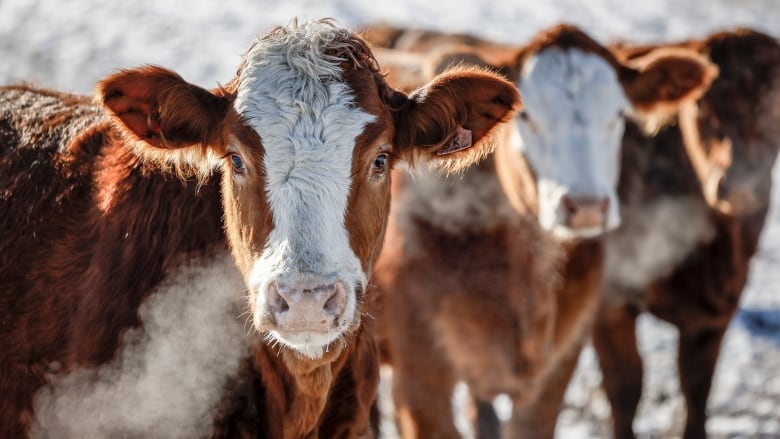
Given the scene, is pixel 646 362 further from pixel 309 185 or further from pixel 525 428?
pixel 309 185

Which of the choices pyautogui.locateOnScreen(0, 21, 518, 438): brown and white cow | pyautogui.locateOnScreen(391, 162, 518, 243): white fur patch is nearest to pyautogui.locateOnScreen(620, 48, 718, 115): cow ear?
pyautogui.locateOnScreen(391, 162, 518, 243): white fur patch

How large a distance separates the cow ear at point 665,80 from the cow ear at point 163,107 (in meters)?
2.75

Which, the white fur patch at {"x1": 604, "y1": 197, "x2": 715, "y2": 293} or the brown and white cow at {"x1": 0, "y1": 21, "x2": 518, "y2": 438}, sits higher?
the brown and white cow at {"x1": 0, "y1": 21, "x2": 518, "y2": 438}

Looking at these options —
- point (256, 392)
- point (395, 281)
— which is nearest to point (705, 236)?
point (395, 281)

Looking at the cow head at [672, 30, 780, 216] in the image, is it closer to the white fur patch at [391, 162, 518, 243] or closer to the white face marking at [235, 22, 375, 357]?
the white fur patch at [391, 162, 518, 243]

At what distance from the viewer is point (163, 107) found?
11.6ft

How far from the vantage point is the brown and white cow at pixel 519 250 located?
5.24m

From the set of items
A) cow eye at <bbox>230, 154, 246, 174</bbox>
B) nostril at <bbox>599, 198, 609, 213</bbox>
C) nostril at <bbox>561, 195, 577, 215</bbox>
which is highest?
cow eye at <bbox>230, 154, 246, 174</bbox>

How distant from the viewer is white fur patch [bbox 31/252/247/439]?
350 centimetres

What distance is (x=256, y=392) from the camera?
12.0 feet

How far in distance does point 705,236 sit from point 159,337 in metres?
4.04

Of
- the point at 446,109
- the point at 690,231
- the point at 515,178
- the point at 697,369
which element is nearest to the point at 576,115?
the point at 515,178

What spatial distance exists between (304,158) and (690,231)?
12.9ft

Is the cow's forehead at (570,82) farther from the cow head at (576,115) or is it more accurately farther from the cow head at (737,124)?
the cow head at (737,124)
